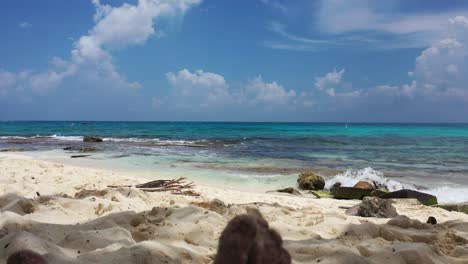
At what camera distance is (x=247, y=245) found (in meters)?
1.87

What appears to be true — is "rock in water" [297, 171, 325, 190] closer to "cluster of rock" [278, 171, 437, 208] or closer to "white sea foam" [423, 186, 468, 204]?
"cluster of rock" [278, 171, 437, 208]

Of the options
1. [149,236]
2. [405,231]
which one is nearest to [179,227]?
[149,236]

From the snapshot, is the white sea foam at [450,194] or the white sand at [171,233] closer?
the white sand at [171,233]

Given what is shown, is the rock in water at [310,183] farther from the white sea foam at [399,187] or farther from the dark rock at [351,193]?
the dark rock at [351,193]

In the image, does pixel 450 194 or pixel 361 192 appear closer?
pixel 361 192

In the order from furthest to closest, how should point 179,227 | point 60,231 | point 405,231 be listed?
1. point 405,231
2. point 179,227
3. point 60,231

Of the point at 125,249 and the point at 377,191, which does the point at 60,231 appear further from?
the point at 377,191

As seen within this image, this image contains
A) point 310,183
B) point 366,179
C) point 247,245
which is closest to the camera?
point 247,245

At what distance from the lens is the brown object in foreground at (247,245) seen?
1.86 metres

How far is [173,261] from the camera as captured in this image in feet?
9.46

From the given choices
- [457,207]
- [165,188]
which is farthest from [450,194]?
[165,188]

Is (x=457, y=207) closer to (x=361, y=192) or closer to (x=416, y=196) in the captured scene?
(x=416, y=196)

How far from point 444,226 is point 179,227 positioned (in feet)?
10.0

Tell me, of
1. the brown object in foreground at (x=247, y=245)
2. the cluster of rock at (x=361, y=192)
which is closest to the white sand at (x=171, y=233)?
the brown object in foreground at (x=247, y=245)
